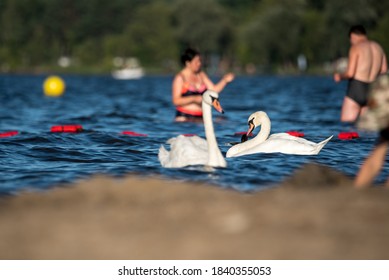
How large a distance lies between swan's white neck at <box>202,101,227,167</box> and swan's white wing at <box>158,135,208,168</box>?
17cm

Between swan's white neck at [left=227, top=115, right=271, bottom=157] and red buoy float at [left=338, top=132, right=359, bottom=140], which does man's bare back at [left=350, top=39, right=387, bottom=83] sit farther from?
swan's white neck at [left=227, top=115, right=271, bottom=157]

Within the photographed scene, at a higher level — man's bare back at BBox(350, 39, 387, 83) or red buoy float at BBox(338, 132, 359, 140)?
man's bare back at BBox(350, 39, 387, 83)

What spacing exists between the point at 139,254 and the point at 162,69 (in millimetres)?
153749

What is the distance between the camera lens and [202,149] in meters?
11.2

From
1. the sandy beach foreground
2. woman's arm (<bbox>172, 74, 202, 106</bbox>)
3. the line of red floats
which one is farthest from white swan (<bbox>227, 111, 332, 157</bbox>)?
the sandy beach foreground

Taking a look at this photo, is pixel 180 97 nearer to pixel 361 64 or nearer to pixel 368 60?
pixel 361 64

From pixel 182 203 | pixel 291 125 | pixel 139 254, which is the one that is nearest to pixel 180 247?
pixel 139 254

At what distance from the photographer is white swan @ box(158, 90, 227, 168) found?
10.4m

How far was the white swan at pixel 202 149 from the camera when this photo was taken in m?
10.4

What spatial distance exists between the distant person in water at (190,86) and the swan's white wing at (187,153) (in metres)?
5.54

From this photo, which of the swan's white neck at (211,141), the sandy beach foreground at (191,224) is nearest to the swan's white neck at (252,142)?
the swan's white neck at (211,141)

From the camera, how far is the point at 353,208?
621 cm

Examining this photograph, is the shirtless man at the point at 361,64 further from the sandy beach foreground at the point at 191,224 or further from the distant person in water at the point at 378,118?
the sandy beach foreground at the point at 191,224

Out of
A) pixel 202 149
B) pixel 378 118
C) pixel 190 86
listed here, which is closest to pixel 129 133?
pixel 190 86
